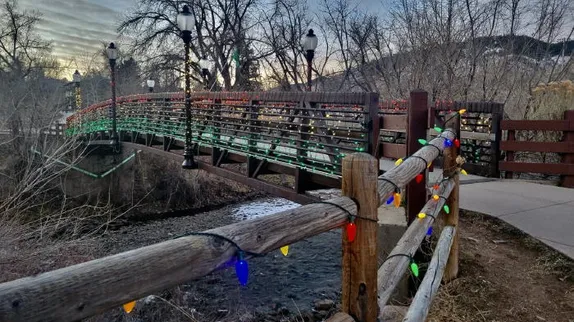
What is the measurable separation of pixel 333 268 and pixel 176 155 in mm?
5334

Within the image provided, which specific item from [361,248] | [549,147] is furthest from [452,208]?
[549,147]

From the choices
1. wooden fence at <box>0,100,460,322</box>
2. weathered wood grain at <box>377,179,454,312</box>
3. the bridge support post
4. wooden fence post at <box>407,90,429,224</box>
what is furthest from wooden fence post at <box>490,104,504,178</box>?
wooden fence at <box>0,100,460,322</box>

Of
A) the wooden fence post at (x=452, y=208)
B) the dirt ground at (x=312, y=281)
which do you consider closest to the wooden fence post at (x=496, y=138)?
the dirt ground at (x=312, y=281)

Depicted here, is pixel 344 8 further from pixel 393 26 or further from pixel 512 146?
pixel 512 146

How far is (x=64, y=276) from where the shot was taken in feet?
2.86

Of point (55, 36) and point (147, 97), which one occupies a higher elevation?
point (55, 36)

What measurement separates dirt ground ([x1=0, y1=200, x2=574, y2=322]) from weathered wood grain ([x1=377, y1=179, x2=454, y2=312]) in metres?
0.73

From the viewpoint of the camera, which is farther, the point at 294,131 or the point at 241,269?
the point at 294,131

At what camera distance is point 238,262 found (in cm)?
121

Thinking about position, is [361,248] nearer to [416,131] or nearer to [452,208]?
[452,208]

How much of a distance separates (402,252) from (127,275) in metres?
1.87

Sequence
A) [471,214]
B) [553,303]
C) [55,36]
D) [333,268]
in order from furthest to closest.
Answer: [55,36], [333,268], [471,214], [553,303]

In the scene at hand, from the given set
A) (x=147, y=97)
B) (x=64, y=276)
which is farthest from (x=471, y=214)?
(x=147, y=97)

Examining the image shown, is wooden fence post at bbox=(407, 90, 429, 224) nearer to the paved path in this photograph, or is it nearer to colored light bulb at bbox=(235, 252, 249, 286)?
the paved path
